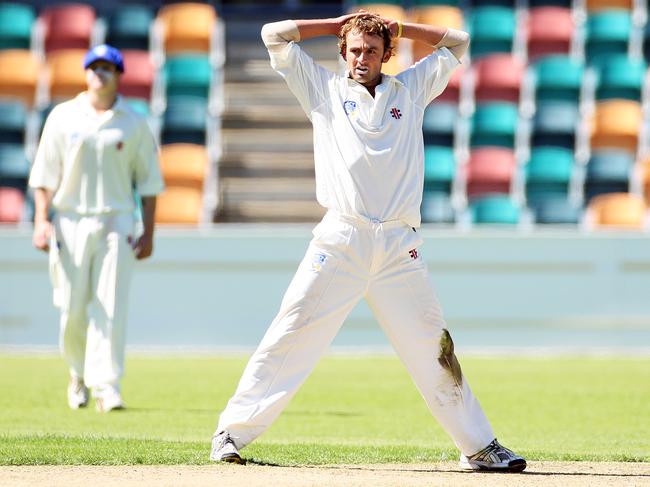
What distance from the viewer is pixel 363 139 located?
20.3 ft

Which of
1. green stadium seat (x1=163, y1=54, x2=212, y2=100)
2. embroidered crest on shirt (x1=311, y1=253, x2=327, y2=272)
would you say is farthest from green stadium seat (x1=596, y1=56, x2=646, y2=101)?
embroidered crest on shirt (x1=311, y1=253, x2=327, y2=272)

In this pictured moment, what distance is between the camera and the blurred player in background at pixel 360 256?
20.2 feet

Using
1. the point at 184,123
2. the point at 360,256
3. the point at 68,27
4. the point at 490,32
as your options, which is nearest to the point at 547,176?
the point at 490,32

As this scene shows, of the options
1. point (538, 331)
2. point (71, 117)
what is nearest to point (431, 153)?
point (538, 331)

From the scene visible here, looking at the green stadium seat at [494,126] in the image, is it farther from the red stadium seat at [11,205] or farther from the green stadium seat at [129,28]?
the red stadium seat at [11,205]

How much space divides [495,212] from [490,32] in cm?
339

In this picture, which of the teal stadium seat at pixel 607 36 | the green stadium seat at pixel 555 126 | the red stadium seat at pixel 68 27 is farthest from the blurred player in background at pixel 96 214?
the teal stadium seat at pixel 607 36

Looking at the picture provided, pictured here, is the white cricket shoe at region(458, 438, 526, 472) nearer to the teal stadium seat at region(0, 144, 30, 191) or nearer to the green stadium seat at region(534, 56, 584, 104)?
the teal stadium seat at region(0, 144, 30, 191)

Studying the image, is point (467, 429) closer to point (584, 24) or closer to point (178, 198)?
point (178, 198)

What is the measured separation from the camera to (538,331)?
13.8 metres

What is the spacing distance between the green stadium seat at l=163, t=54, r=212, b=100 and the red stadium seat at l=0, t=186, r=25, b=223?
8.54ft

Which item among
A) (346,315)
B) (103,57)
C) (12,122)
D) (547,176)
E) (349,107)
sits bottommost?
(547,176)

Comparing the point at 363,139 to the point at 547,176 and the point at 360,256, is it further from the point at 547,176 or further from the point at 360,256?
the point at 547,176

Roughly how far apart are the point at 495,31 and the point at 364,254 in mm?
12941
